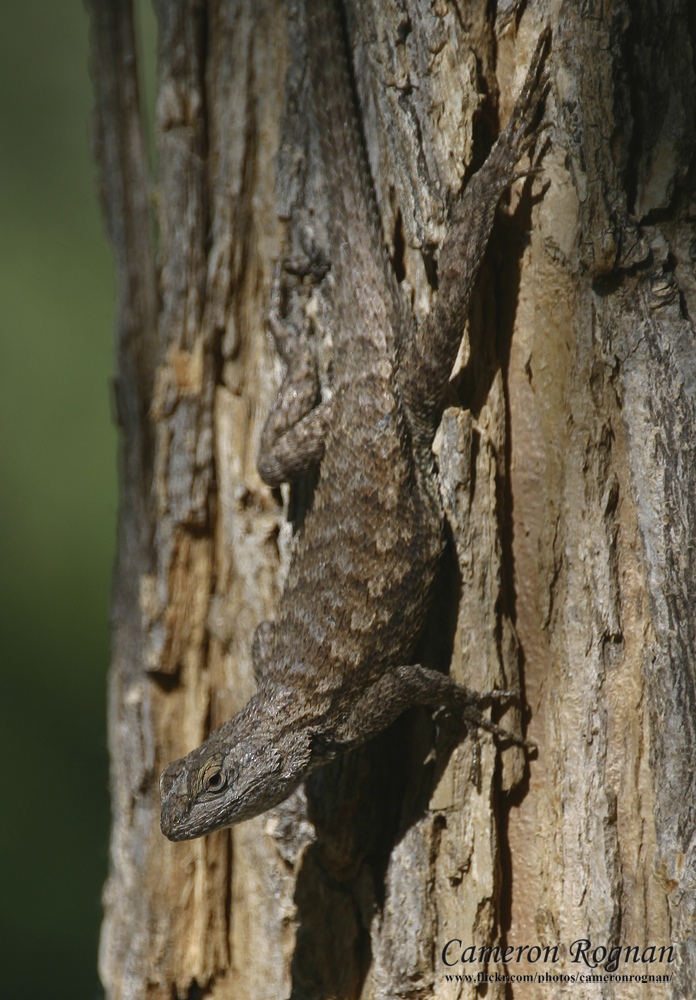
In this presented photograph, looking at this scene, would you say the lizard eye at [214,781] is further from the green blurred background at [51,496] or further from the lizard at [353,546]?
the green blurred background at [51,496]

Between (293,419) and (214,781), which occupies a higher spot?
(293,419)

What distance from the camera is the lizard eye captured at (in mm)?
3455

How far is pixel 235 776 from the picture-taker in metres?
3.49

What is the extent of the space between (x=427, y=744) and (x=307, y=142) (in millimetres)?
2675

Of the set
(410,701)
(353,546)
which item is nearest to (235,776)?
(410,701)

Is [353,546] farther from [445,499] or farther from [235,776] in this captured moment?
[235,776]

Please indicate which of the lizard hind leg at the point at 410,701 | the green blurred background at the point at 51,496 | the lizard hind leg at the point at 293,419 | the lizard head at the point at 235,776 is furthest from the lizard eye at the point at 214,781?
the green blurred background at the point at 51,496

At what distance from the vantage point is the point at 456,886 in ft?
11.5

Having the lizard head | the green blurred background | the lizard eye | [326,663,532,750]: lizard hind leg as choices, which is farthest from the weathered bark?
the green blurred background

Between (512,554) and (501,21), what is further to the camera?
(512,554)

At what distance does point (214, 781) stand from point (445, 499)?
1.47m

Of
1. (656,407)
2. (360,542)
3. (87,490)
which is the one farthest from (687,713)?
(87,490)

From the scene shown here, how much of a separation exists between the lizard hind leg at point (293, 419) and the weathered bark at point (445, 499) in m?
0.12

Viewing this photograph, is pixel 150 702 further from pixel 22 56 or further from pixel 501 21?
pixel 22 56
